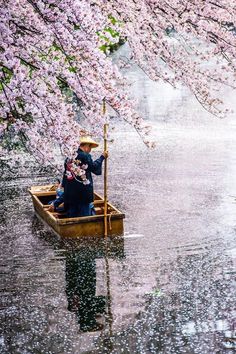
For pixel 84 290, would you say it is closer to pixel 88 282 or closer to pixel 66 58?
pixel 88 282

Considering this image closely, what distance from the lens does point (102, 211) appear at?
1202cm

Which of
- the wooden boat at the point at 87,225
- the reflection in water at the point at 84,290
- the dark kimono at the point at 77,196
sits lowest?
the reflection in water at the point at 84,290

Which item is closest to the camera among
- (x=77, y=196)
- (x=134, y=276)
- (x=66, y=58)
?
(x=66, y=58)

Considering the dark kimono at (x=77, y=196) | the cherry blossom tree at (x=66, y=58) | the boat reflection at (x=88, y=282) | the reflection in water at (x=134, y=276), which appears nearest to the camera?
the cherry blossom tree at (x=66, y=58)

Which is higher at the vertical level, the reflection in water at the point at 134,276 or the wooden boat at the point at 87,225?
the wooden boat at the point at 87,225

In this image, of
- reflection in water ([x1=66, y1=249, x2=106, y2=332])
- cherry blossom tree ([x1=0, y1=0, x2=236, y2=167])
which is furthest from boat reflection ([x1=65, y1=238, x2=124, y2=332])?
cherry blossom tree ([x1=0, y1=0, x2=236, y2=167])

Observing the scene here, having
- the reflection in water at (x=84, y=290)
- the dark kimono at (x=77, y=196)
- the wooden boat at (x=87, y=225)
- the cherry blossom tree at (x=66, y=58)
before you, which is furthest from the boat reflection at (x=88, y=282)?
the cherry blossom tree at (x=66, y=58)

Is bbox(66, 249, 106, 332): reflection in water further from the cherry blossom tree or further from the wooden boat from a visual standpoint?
the cherry blossom tree

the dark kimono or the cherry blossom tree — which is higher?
the cherry blossom tree

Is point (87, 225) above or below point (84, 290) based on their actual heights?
above

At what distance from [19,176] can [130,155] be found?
4902 mm

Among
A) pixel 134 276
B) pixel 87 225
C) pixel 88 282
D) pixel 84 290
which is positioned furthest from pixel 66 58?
pixel 87 225

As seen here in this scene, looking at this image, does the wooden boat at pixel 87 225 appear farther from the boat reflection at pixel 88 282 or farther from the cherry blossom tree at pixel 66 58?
A: the cherry blossom tree at pixel 66 58

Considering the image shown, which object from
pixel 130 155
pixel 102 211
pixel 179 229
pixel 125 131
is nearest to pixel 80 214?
pixel 102 211
